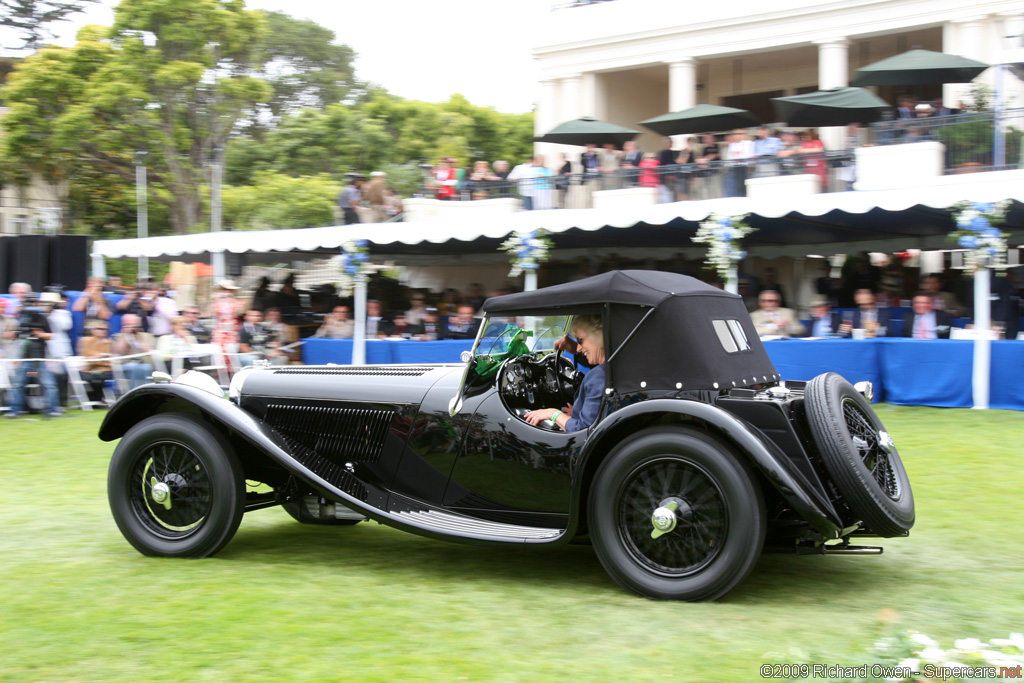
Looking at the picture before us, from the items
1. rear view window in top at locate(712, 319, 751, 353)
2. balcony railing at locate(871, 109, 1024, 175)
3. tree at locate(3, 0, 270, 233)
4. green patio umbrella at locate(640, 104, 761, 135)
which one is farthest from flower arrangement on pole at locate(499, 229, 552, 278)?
tree at locate(3, 0, 270, 233)

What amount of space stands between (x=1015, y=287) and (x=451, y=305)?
8784 millimetres

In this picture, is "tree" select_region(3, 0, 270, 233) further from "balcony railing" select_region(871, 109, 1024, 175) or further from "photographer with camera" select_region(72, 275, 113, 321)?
"balcony railing" select_region(871, 109, 1024, 175)

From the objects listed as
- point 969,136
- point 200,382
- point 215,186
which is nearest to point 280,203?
point 215,186

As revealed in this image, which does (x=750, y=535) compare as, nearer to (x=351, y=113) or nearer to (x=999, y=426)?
(x=999, y=426)

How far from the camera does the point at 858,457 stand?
427cm

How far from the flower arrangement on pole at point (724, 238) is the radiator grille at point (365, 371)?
8004mm

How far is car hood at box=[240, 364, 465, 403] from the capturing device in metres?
5.28

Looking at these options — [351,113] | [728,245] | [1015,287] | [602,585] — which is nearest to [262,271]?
[351,113]

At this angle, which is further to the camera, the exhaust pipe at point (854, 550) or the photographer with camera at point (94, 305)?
the photographer with camera at point (94, 305)

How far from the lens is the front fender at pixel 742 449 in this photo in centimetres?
408

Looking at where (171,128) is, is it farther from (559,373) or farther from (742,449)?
(742,449)

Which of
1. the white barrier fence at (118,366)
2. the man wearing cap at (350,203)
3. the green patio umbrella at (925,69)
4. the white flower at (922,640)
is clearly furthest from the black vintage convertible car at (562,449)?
the man wearing cap at (350,203)

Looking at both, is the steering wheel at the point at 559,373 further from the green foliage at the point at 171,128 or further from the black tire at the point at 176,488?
the green foliage at the point at 171,128

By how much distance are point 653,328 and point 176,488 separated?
285 cm
